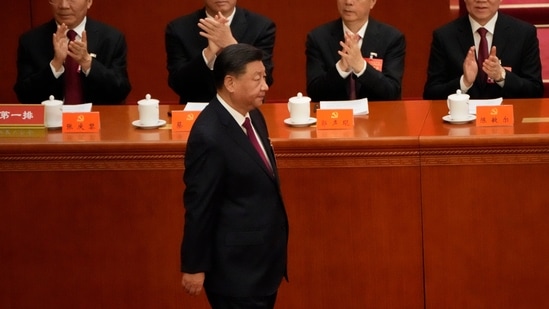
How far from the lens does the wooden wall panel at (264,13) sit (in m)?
6.26

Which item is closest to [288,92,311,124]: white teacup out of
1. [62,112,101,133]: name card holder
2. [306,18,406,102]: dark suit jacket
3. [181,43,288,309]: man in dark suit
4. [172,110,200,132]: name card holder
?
[172,110,200,132]: name card holder

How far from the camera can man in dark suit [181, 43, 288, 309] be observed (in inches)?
118

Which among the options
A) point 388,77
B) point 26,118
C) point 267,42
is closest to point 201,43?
point 267,42

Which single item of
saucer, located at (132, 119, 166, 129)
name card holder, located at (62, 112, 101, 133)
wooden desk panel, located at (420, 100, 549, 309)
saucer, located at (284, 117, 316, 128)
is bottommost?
wooden desk panel, located at (420, 100, 549, 309)

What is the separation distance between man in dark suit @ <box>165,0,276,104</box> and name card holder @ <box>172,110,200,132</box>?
687 millimetres

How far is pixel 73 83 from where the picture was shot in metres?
4.83

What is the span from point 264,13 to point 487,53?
1.83 m

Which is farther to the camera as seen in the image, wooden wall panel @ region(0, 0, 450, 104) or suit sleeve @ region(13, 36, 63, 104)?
wooden wall panel @ region(0, 0, 450, 104)

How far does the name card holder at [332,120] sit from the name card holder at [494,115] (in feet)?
1.50

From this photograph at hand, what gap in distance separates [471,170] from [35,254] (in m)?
1.50

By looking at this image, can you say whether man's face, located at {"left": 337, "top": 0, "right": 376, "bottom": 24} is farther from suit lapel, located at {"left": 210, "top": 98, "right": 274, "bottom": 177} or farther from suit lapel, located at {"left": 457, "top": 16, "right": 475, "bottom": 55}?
suit lapel, located at {"left": 210, "top": 98, "right": 274, "bottom": 177}

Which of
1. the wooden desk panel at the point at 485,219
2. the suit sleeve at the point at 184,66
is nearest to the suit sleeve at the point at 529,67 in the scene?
the wooden desk panel at the point at 485,219

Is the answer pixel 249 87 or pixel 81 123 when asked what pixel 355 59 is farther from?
pixel 249 87

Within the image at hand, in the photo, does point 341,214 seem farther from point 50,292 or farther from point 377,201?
point 50,292
